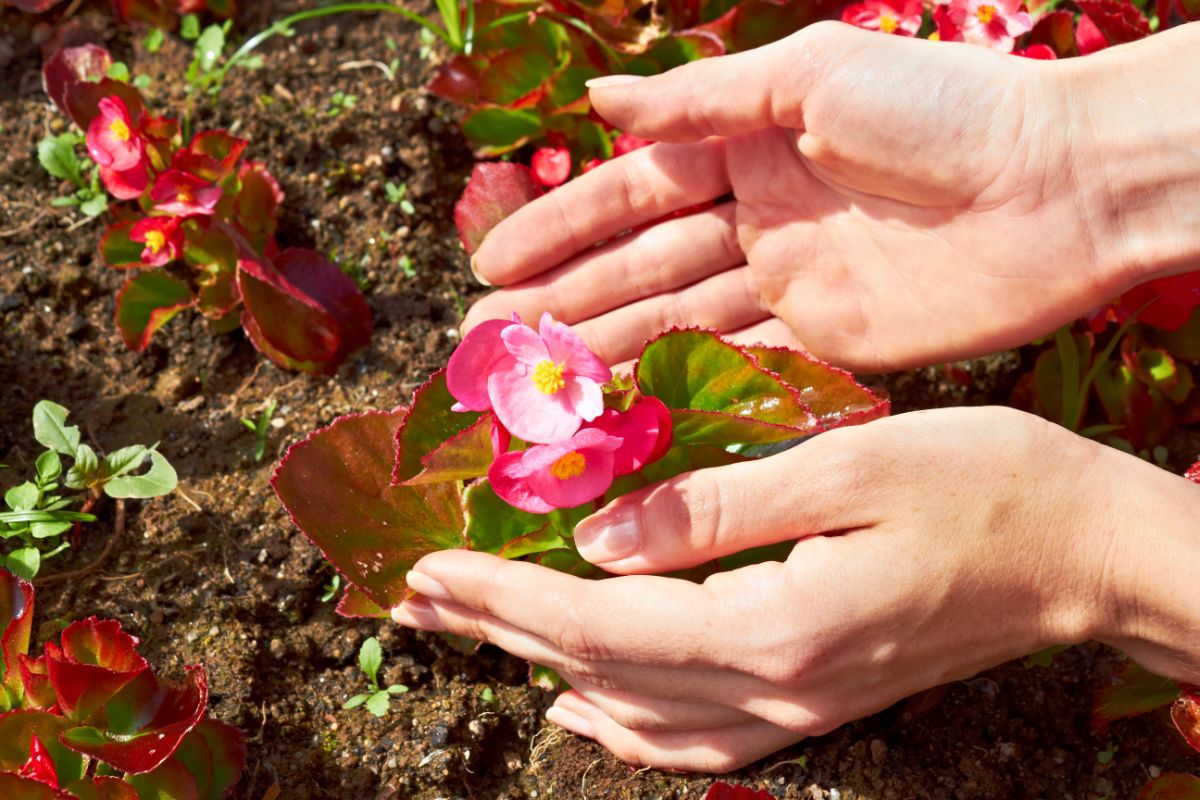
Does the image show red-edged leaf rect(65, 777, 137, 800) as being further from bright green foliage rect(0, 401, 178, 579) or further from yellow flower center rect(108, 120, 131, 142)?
yellow flower center rect(108, 120, 131, 142)

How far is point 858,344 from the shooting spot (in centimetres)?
192

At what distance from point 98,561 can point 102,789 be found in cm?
48

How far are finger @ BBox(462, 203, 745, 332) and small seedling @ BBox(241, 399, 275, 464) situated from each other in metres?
0.38

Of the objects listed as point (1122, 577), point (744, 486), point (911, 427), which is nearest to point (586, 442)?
point (744, 486)

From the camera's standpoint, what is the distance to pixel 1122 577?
149 cm

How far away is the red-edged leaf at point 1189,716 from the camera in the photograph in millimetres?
1482

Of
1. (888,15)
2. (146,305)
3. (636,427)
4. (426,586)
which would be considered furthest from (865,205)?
(146,305)

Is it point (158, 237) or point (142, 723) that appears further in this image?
point (158, 237)

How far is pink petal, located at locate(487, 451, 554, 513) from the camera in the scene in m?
1.30

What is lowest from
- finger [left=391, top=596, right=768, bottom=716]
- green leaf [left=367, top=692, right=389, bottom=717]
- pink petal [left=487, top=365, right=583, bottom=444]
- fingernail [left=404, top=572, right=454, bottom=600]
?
green leaf [left=367, top=692, right=389, bottom=717]

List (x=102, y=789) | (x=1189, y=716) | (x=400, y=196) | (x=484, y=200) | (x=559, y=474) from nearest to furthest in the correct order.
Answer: (x=559, y=474) < (x=102, y=789) < (x=1189, y=716) < (x=484, y=200) < (x=400, y=196)

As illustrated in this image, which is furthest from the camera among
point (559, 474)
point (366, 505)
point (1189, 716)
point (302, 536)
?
point (302, 536)

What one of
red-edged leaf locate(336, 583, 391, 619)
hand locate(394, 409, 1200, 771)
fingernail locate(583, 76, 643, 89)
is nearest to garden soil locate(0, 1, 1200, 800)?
red-edged leaf locate(336, 583, 391, 619)

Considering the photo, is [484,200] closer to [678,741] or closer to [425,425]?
[425,425]
